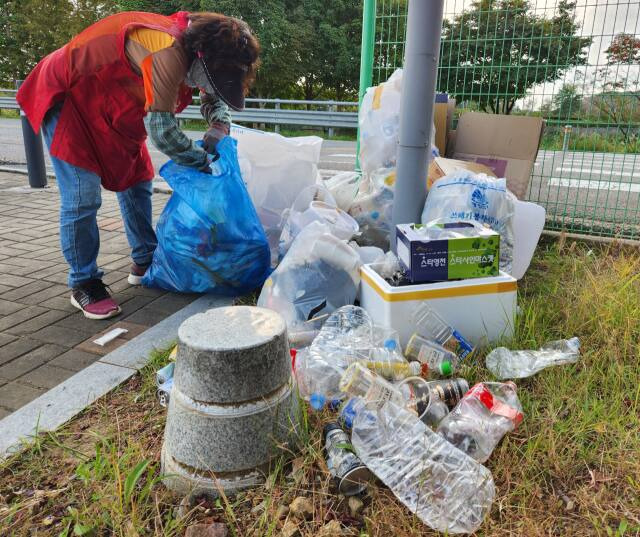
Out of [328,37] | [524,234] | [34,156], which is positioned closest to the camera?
[524,234]

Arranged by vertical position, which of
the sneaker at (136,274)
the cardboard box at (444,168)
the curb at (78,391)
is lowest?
the curb at (78,391)

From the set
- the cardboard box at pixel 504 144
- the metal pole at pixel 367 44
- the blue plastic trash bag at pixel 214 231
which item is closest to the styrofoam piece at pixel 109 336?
the blue plastic trash bag at pixel 214 231

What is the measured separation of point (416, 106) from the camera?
2479 millimetres

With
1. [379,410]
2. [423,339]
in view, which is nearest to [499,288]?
[423,339]

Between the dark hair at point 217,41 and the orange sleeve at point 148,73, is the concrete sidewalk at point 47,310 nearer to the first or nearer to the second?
the orange sleeve at point 148,73

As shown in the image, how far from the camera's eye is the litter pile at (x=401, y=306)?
1.51 m

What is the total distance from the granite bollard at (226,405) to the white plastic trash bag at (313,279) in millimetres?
866

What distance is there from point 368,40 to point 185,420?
3.21 meters

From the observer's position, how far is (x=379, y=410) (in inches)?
64.1

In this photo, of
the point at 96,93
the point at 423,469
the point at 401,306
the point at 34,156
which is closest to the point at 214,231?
Result: the point at 96,93

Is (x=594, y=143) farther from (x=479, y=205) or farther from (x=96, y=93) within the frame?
(x=96, y=93)

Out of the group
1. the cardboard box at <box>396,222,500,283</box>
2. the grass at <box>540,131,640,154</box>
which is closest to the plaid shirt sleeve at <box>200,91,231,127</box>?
the cardboard box at <box>396,222,500,283</box>

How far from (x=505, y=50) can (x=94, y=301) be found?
2.98 m

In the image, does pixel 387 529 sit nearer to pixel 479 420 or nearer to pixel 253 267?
pixel 479 420
